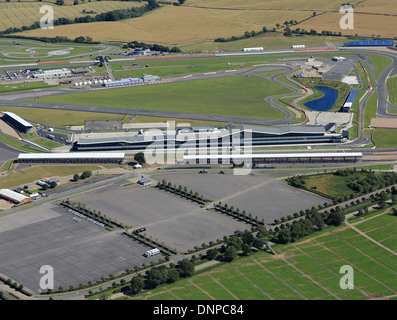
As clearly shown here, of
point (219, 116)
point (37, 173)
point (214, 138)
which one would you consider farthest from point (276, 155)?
point (37, 173)

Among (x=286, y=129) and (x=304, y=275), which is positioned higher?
(x=286, y=129)

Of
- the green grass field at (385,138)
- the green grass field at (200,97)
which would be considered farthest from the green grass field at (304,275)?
the green grass field at (200,97)

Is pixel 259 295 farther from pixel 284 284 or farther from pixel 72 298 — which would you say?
pixel 72 298

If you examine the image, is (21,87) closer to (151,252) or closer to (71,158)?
(71,158)

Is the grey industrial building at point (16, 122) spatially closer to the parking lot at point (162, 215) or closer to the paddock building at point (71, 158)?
the paddock building at point (71, 158)

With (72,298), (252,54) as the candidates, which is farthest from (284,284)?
(252,54)

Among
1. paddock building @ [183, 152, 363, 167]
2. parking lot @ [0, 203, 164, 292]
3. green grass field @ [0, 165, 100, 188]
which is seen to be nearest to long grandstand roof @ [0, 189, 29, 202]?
green grass field @ [0, 165, 100, 188]
